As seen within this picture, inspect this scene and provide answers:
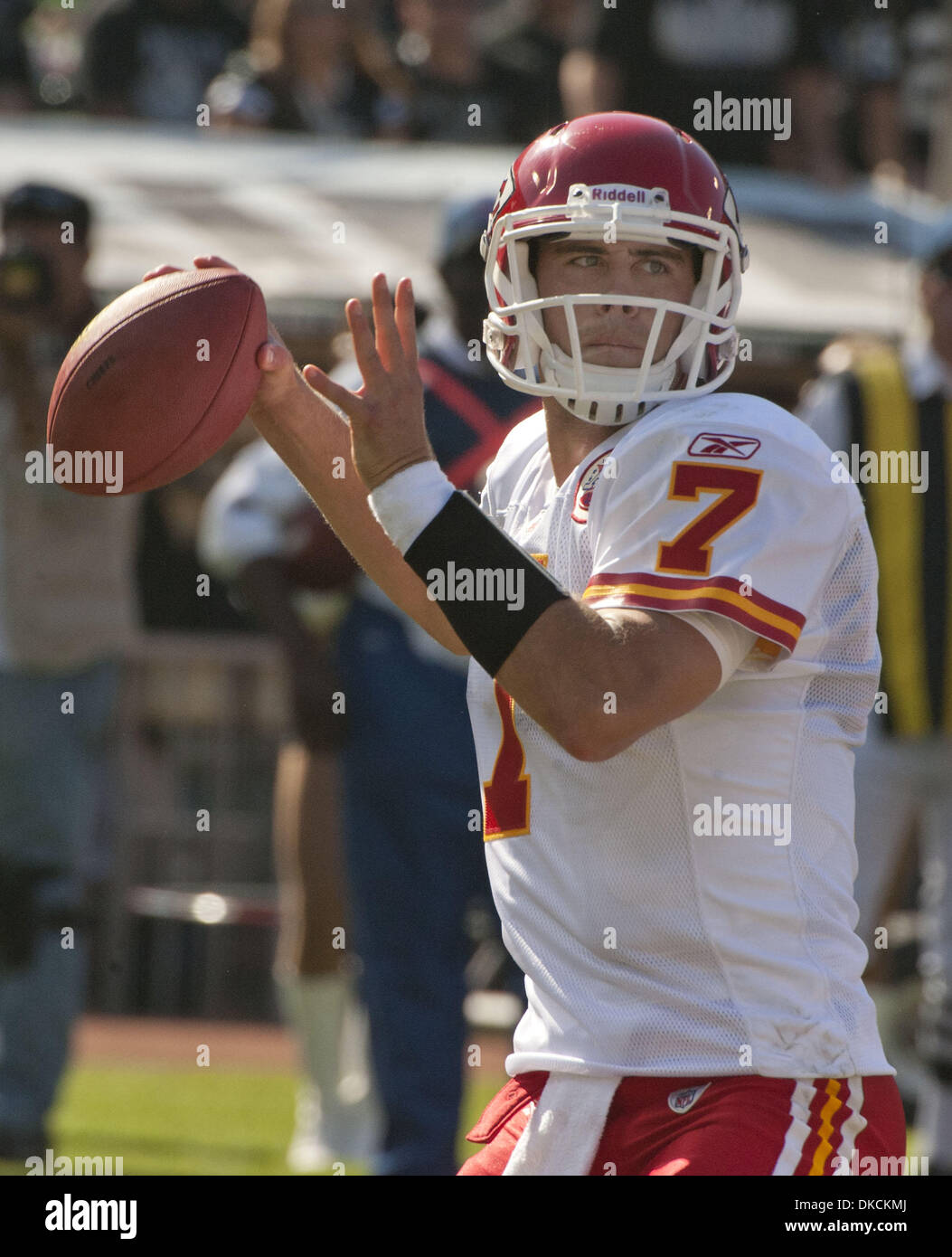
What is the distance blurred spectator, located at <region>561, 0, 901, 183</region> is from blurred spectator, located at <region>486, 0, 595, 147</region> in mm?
124

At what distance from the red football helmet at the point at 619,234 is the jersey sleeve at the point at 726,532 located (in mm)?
157

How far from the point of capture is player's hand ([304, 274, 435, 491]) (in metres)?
2.48

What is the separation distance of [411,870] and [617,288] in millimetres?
2479

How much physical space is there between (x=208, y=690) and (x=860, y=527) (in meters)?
5.72

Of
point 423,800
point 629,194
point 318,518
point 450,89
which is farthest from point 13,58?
point 629,194

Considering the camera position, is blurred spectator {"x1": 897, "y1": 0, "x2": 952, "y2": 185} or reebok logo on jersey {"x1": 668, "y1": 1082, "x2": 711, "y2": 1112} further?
blurred spectator {"x1": 897, "y1": 0, "x2": 952, "y2": 185}

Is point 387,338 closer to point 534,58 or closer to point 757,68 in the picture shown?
point 757,68

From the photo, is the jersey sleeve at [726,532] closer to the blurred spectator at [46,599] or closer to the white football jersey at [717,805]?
the white football jersey at [717,805]

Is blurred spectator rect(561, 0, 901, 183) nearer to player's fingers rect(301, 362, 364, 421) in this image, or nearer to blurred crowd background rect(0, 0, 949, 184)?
blurred crowd background rect(0, 0, 949, 184)

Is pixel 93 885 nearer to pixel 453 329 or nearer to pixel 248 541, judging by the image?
pixel 248 541

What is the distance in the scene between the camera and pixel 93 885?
7.36 m

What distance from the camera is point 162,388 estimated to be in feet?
9.12

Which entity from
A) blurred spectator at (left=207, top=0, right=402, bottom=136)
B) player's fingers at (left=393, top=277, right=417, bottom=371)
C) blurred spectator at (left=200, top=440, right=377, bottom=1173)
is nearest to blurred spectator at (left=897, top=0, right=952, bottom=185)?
blurred spectator at (left=207, top=0, right=402, bottom=136)
